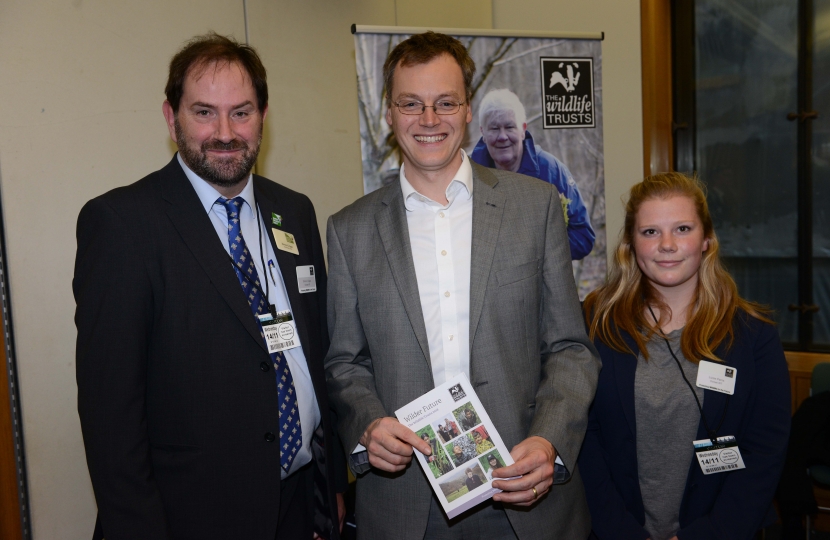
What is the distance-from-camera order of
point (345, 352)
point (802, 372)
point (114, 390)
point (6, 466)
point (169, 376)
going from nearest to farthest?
point (114, 390)
point (169, 376)
point (345, 352)
point (6, 466)
point (802, 372)

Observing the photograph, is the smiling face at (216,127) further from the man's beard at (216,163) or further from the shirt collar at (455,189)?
the shirt collar at (455,189)

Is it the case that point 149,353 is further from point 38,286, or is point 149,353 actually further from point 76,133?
point 76,133

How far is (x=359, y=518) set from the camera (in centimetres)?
221

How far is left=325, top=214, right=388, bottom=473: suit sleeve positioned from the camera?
2.11 m

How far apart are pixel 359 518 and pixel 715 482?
1.26 metres

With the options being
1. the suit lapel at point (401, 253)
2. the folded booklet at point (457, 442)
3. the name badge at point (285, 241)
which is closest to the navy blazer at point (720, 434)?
the folded booklet at point (457, 442)

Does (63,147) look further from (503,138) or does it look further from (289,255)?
(503,138)

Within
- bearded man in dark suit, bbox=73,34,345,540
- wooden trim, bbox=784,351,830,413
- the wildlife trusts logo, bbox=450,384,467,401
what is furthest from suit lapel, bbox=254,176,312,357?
wooden trim, bbox=784,351,830,413

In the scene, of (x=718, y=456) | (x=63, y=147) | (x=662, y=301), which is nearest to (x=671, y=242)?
(x=662, y=301)

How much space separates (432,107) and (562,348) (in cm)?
92

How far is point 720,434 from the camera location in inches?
90.0

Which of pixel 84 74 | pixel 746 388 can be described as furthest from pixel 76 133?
pixel 746 388

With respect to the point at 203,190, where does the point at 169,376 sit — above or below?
below

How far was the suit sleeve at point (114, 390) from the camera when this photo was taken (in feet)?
5.95
